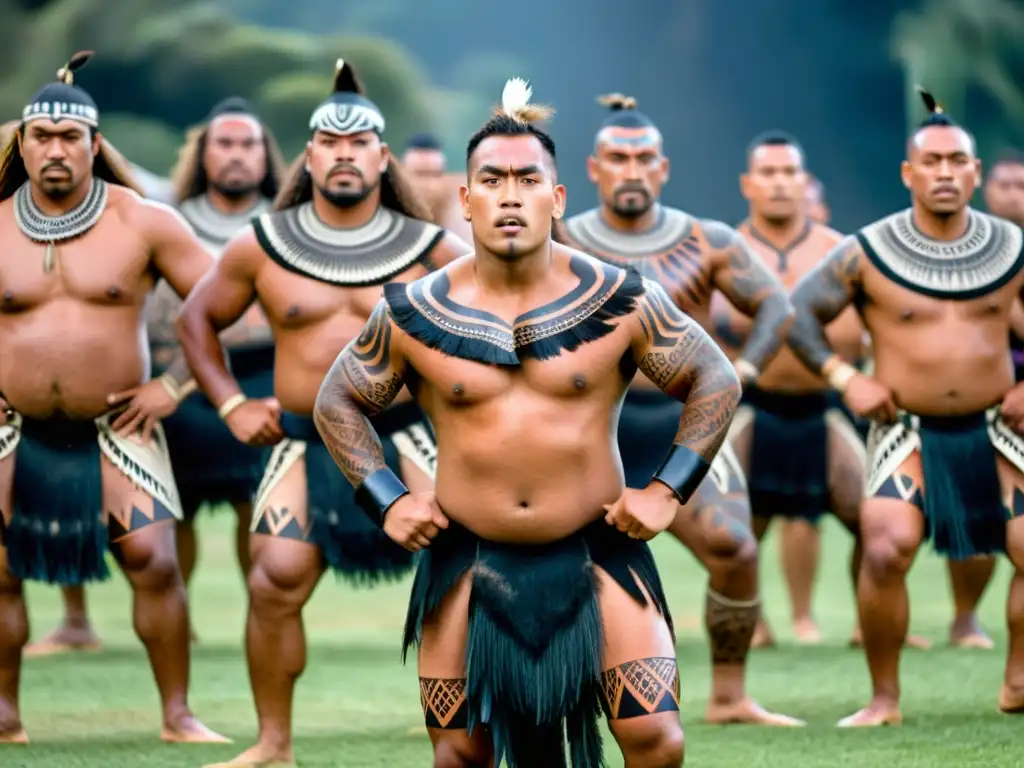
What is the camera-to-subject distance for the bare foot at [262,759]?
6.44 meters

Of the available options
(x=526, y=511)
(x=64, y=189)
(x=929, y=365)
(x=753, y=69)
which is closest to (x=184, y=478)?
(x=64, y=189)

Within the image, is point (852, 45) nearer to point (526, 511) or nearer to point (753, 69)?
point (753, 69)

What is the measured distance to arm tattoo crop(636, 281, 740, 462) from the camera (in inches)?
198

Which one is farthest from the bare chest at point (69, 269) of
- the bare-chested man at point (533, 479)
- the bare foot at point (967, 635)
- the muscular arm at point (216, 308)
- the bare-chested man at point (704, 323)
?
the bare foot at point (967, 635)

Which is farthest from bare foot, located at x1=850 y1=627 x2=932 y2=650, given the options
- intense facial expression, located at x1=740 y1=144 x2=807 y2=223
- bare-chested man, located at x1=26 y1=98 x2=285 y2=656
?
bare-chested man, located at x1=26 y1=98 x2=285 y2=656

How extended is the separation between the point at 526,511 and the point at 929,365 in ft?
8.41

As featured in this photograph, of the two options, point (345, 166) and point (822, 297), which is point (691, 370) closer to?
point (345, 166)

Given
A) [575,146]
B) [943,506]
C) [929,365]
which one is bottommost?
[943,506]

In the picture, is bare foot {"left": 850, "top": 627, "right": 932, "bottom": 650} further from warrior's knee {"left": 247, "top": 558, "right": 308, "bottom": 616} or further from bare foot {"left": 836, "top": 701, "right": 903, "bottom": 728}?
warrior's knee {"left": 247, "top": 558, "right": 308, "bottom": 616}

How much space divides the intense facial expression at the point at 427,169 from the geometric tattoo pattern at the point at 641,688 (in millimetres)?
7107

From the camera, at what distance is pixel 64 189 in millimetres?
6918

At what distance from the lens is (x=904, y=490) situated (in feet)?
23.1

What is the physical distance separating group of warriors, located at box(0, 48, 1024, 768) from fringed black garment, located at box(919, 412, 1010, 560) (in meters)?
0.01

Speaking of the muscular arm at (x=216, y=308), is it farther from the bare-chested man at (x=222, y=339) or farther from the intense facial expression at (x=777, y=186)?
the intense facial expression at (x=777, y=186)
